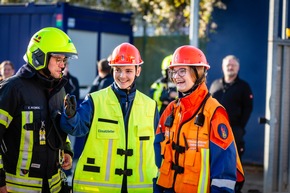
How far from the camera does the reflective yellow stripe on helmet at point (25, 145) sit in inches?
205

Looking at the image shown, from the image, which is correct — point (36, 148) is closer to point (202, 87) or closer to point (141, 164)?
point (141, 164)

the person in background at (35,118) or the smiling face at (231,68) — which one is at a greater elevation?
the smiling face at (231,68)

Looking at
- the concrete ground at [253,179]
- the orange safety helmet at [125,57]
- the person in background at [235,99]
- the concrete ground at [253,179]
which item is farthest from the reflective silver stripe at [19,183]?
the concrete ground at [253,179]

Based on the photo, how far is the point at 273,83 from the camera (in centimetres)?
889

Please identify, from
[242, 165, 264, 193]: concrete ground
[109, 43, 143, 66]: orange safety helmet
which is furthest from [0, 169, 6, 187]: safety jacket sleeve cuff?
[242, 165, 264, 193]: concrete ground

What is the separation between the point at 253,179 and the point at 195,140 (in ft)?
22.1

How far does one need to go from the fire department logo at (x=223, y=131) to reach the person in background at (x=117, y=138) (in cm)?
65

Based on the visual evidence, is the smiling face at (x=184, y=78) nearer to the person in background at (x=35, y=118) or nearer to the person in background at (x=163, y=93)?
the person in background at (x=35, y=118)

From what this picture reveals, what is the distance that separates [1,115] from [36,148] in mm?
404

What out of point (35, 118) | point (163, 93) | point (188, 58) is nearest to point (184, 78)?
point (188, 58)

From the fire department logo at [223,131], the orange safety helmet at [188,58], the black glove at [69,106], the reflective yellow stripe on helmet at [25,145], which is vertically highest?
the orange safety helmet at [188,58]

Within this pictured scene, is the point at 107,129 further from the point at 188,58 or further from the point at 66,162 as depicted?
the point at 188,58

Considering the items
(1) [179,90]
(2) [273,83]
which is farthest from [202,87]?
(2) [273,83]

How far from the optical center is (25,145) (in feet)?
17.1
